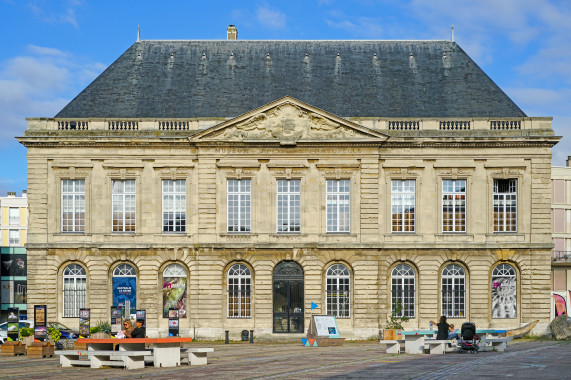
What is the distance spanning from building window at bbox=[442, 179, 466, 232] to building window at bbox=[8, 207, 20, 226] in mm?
65090

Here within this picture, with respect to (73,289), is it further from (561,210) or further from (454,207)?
(561,210)

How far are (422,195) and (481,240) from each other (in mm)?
3501

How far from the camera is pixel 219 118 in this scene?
45.3 metres

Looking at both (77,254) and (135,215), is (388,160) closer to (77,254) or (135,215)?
(135,215)

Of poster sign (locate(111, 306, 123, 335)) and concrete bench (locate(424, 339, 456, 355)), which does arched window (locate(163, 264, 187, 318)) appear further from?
concrete bench (locate(424, 339, 456, 355))

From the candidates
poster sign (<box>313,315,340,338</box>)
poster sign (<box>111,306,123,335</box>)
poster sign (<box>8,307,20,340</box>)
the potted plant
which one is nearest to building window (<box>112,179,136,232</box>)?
poster sign (<box>111,306,123,335</box>)

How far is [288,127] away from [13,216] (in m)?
62.0

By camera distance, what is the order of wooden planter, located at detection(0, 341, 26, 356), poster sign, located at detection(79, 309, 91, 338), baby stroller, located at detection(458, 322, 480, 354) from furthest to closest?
poster sign, located at detection(79, 309, 91, 338)
wooden planter, located at detection(0, 341, 26, 356)
baby stroller, located at detection(458, 322, 480, 354)

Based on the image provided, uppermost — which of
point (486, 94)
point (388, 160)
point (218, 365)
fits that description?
point (486, 94)

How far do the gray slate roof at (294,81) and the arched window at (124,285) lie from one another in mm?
7556

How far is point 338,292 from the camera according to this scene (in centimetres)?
4512

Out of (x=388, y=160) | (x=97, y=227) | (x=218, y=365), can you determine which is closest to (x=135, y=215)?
(x=97, y=227)

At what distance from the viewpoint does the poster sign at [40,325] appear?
34719mm

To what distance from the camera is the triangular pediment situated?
44.8 meters
